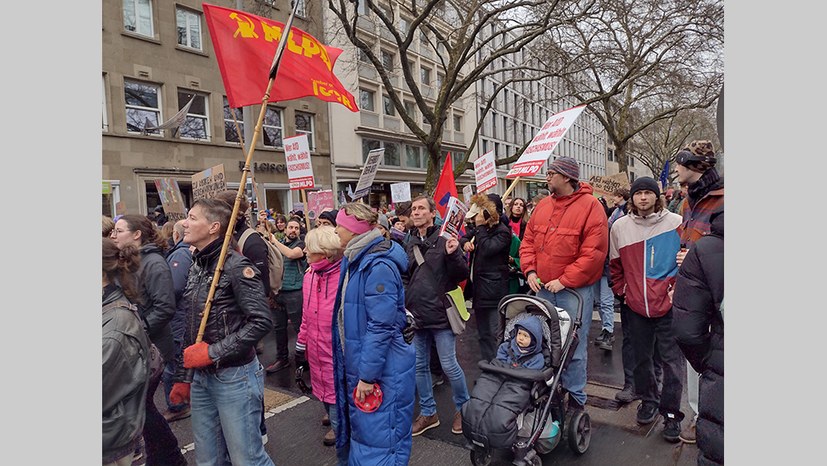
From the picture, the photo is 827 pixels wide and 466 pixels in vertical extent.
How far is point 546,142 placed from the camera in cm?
540

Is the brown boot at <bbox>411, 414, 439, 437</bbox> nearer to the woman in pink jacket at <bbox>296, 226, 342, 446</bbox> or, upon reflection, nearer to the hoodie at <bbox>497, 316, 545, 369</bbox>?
the woman in pink jacket at <bbox>296, 226, 342, 446</bbox>

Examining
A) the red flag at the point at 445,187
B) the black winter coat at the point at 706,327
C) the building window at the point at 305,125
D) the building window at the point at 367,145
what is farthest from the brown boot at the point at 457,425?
the building window at the point at 367,145

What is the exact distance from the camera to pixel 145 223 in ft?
12.6

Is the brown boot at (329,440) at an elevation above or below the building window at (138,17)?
below

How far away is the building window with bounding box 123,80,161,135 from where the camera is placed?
16.8m

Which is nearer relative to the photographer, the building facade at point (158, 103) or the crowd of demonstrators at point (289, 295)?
the crowd of demonstrators at point (289, 295)

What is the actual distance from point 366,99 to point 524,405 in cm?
2729

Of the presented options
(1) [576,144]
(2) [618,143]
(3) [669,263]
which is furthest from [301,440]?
(1) [576,144]

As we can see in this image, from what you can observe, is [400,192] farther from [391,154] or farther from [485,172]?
[391,154]

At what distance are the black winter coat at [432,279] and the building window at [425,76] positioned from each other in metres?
31.8

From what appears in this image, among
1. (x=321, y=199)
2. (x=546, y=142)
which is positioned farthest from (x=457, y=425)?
(x=321, y=199)

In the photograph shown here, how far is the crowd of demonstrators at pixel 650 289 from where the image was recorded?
381 centimetres

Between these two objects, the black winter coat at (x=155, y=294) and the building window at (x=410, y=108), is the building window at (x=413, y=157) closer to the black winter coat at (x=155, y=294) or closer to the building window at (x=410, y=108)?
the building window at (x=410, y=108)

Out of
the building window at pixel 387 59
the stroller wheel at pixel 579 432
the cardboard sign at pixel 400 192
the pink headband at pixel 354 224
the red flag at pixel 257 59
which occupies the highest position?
the building window at pixel 387 59
